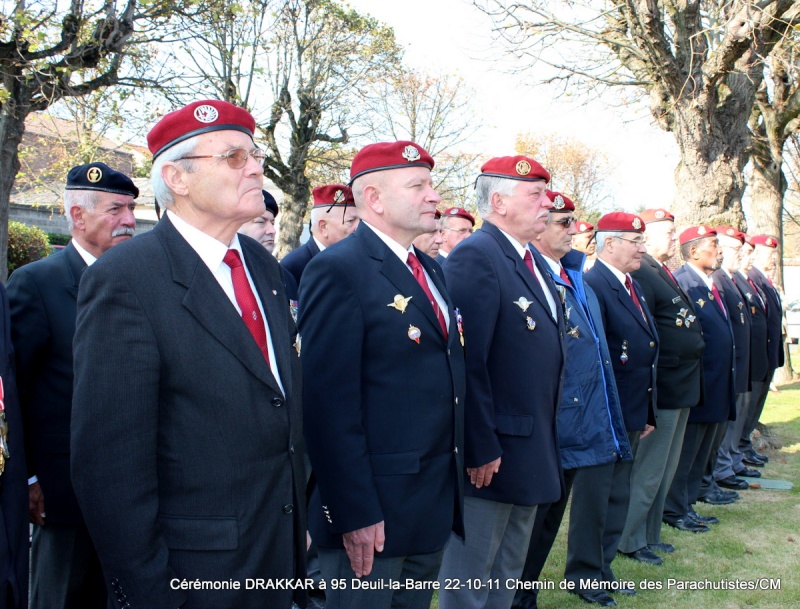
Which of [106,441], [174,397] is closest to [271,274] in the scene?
[174,397]

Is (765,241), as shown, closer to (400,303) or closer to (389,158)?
(389,158)

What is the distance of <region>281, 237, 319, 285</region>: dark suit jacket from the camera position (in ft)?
17.7

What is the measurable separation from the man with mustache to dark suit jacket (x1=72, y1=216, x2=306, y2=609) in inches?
47.8

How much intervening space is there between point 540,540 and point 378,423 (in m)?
2.29

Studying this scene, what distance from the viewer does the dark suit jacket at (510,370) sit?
140 inches

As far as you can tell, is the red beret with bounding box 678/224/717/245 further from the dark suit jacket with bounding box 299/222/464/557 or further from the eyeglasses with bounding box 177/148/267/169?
the eyeglasses with bounding box 177/148/267/169

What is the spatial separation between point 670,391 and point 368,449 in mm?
3627

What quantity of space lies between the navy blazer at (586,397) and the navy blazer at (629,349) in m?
0.49

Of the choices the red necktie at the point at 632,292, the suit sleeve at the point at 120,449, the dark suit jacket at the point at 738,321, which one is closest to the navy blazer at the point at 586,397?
the red necktie at the point at 632,292

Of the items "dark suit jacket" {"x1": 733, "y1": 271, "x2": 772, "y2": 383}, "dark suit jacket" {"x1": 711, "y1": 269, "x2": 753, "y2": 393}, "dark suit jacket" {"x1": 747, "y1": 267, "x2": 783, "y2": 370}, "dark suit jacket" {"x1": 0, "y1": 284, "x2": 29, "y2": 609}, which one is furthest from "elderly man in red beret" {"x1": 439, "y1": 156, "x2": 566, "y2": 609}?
"dark suit jacket" {"x1": 747, "y1": 267, "x2": 783, "y2": 370}

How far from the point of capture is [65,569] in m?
3.14

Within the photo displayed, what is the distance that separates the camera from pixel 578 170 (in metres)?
44.0

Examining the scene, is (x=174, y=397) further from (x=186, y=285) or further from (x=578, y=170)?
(x=578, y=170)

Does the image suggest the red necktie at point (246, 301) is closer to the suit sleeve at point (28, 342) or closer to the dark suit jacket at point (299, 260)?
the suit sleeve at point (28, 342)
